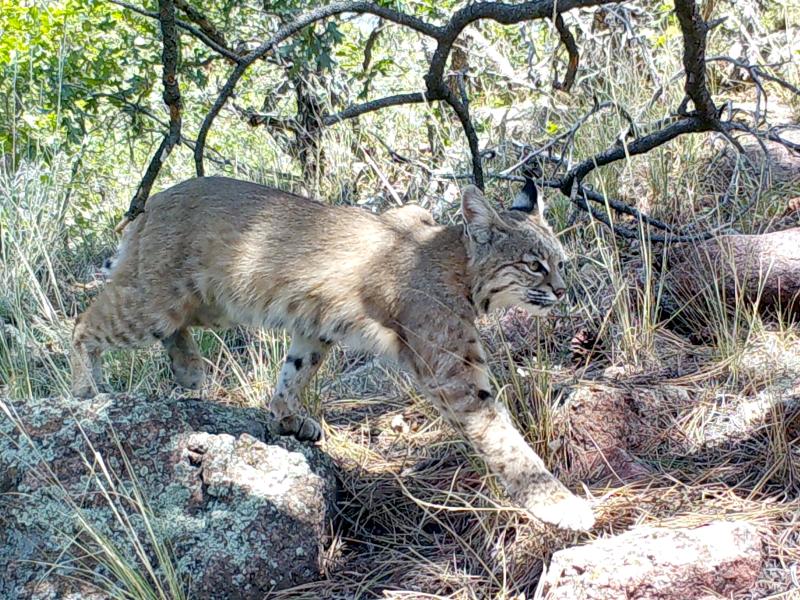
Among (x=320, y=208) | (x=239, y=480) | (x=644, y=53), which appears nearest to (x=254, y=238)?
(x=320, y=208)

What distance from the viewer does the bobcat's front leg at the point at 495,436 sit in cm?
356

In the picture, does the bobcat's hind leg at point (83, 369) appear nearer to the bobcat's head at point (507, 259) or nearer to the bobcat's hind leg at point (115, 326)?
the bobcat's hind leg at point (115, 326)

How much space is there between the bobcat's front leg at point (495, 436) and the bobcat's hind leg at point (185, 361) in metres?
1.48

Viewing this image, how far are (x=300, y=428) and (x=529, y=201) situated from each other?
1524 millimetres

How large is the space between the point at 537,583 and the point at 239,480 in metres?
1.13

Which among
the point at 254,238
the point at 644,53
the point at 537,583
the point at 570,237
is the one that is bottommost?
the point at 537,583

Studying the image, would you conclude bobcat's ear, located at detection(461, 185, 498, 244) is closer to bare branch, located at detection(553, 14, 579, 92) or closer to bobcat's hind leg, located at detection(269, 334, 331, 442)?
bobcat's hind leg, located at detection(269, 334, 331, 442)

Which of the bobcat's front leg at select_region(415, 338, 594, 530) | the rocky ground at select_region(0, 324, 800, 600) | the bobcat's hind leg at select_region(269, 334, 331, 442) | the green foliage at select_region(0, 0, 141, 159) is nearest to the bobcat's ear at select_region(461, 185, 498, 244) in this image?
the bobcat's front leg at select_region(415, 338, 594, 530)

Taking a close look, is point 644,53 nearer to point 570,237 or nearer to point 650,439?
point 570,237

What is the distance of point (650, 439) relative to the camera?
420 centimetres

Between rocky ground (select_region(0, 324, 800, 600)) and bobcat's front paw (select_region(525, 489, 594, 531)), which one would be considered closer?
rocky ground (select_region(0, 324, 800, 600))

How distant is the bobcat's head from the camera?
14.2 ft

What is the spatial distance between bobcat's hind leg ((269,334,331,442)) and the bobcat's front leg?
67cm

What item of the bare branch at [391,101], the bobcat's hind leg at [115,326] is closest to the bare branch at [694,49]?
the bare branch at [391,101]
